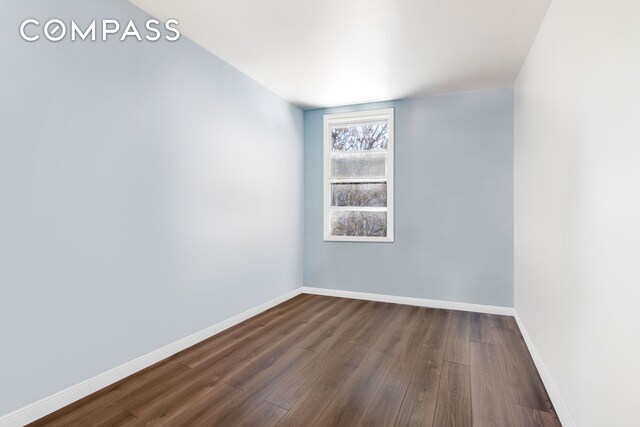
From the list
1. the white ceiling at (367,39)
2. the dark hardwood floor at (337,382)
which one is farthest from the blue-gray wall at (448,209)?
the dark hardwood floor at (337,382)

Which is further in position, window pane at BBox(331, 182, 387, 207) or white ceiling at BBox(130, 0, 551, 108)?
window pane at BBox(331, 182, 387, 207)

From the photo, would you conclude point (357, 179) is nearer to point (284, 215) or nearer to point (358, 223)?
point (358, 223)

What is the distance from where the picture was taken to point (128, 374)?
2199 millimetres

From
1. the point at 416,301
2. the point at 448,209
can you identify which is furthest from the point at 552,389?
the point at 448,209

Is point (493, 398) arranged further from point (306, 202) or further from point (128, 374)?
point (306, 202)

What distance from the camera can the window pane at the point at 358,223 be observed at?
429cm

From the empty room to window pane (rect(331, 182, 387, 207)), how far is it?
0.16 metres

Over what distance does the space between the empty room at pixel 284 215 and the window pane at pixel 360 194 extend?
0.16 m

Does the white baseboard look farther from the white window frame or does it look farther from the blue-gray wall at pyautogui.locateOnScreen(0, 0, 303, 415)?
the white window frame

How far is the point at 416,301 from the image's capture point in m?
3.99

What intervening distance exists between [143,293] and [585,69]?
9.80 ft

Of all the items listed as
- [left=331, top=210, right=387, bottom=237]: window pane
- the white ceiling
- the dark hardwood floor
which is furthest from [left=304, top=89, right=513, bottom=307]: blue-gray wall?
the dark hardwood floor

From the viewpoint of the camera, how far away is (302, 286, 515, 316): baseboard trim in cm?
365

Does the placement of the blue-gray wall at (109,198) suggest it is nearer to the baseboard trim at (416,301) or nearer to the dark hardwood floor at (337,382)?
the dark hardwood floor at (337,382)
